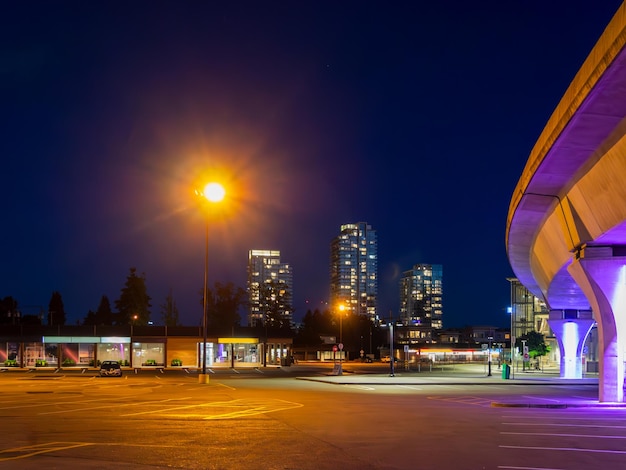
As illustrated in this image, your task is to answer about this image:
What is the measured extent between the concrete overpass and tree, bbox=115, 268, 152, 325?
9109 centimetres

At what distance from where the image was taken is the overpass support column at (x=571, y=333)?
56.2 m

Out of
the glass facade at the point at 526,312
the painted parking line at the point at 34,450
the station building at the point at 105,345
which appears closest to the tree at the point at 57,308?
the station building at the point at 105,345

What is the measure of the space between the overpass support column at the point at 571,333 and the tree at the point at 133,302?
7973 centimetres

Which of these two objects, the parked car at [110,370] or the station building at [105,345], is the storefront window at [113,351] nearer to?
the station building at [105,345]

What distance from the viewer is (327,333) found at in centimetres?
15888

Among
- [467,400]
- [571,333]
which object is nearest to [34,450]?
[467,400]

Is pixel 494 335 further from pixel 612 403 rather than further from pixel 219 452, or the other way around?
pixel 219 452

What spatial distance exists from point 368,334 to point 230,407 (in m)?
132

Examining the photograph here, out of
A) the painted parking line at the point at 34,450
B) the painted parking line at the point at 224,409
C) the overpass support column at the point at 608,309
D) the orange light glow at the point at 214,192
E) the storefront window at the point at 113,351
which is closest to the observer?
the painted parking line at the point at 34,450

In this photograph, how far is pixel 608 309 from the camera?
28438 mm

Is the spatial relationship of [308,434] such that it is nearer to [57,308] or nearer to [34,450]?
[34,450]

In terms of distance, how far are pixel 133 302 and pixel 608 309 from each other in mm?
103219

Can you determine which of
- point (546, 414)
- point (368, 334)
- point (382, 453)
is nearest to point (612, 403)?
point (546, 414)

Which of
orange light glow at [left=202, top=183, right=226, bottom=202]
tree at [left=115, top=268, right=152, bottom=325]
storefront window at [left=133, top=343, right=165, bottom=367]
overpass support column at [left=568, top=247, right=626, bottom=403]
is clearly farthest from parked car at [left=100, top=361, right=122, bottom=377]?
tree at [left=115, top=268, right=152, bottom=325]
